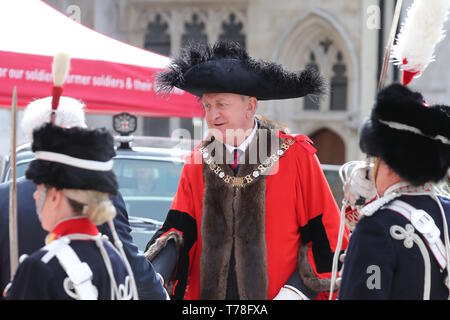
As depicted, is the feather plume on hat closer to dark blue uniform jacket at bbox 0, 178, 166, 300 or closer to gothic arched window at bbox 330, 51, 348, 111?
dark blue uniform jacket at bbox 0, 178, 166, 300

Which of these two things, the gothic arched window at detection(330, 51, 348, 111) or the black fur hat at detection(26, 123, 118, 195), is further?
the gothic arched window at detection(330, 51, 348, 111)

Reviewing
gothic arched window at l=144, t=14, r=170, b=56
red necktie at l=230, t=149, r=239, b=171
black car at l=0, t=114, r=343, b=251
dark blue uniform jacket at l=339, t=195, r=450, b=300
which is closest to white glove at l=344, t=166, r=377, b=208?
dark blue uniform jacket at l=339, t=195, r=450, b=300

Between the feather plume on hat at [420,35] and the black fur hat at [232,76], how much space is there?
44.1 inches

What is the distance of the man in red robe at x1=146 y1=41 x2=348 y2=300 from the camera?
4168 mm

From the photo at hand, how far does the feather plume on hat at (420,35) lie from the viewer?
3105 millimetres

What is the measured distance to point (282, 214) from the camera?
4.23 metres

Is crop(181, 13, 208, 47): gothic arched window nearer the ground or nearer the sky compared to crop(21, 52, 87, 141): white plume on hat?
nearer the sky

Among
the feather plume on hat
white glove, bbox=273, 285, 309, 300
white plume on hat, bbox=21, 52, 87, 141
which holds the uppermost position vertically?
the feather plume on hat

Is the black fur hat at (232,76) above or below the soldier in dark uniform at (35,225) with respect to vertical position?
above

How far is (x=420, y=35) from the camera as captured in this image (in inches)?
123

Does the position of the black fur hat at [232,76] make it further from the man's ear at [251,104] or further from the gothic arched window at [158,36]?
the gothic arched window at [158,36]

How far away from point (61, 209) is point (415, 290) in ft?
3.84

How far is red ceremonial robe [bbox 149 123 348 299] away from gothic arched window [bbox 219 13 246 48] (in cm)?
1166

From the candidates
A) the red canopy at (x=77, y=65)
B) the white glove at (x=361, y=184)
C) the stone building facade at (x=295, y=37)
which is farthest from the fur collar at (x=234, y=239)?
the stone building facade at (x=295, y=37)
